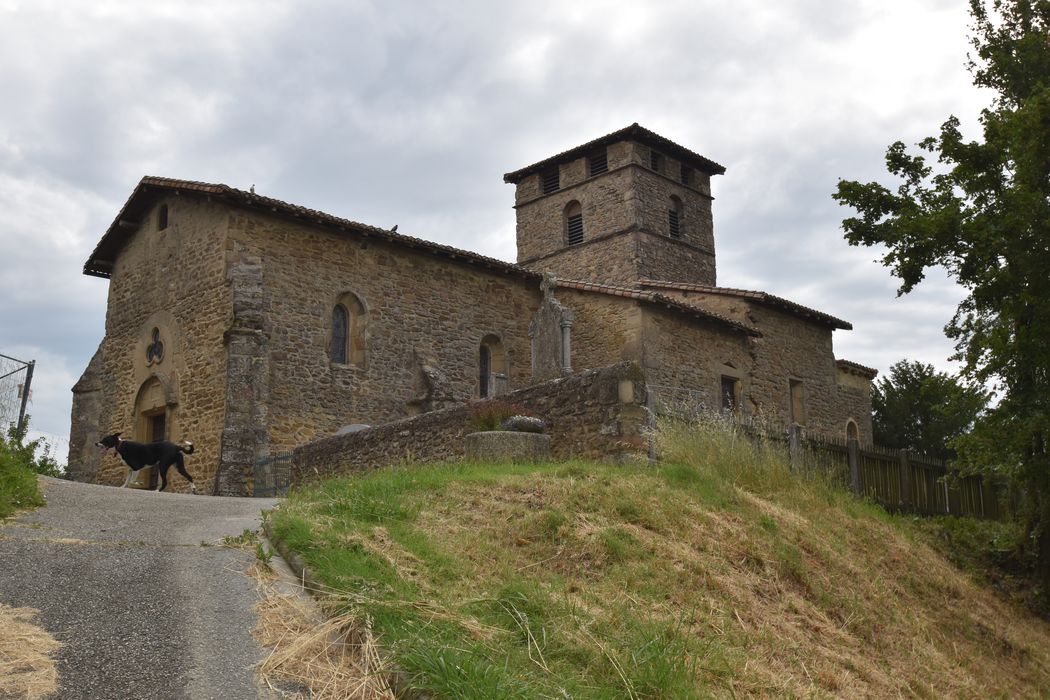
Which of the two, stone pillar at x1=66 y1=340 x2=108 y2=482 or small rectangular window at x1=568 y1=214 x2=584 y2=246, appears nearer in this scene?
stone pillar at x1=66 y1=340 x2=108 y2=482

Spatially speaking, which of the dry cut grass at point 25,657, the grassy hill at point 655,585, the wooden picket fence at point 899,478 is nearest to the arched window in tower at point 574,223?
the wooden picket fence at point 899,478

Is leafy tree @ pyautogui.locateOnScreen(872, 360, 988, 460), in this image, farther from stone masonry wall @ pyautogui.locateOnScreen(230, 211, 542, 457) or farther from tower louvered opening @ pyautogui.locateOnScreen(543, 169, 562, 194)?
stone masonry wall @ pyautogui.locateOnScreen(230, 211, 542, 457)

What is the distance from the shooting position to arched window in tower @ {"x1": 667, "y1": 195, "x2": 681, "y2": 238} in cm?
3195

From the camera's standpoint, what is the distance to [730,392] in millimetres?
23422

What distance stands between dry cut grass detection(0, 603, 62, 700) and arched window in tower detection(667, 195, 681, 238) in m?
28.5

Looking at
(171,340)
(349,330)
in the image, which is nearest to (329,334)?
(349,330)

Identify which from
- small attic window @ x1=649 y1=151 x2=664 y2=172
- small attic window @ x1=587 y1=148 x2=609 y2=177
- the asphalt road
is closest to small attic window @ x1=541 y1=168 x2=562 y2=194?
small attic window @ x1=587 y1=148 x2=609 y2=177

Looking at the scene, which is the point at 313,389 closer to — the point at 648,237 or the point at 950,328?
the point at 950,328

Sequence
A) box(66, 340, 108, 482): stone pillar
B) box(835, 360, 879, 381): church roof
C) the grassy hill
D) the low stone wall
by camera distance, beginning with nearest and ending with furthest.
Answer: the grassy hill → the low stone wall → box(66, 340, 108, 482): stone pillar → box(835, 360, 879, 381): church roof

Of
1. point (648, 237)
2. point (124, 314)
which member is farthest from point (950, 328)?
point (648, 237)

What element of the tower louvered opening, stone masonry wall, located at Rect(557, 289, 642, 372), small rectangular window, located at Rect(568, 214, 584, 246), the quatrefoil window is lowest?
the quatrefoil window

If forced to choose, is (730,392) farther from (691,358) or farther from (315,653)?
(315,653)

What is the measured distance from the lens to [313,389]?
1827 centimetres

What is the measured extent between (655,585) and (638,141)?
2618 cm
